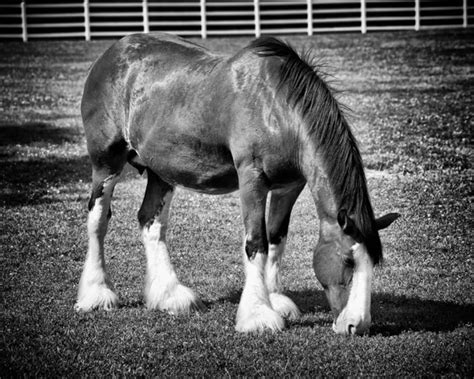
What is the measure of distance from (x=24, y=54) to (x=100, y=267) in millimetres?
24379

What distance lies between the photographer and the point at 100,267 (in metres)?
7.68

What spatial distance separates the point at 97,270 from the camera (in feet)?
25.1

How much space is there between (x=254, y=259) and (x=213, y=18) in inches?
1302

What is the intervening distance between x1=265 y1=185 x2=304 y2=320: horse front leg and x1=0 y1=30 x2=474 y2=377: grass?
0.21 metres

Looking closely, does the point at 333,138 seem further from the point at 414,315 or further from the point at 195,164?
the point at 414,315

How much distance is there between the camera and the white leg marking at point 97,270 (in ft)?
24.1

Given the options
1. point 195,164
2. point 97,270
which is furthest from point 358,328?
point 97,270

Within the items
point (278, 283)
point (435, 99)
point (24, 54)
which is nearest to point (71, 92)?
point (24, 54)

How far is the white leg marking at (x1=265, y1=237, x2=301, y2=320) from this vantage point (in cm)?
695

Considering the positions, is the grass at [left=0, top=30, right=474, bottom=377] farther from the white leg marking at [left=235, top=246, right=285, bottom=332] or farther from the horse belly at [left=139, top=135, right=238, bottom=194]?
the horse belly at [left=139, top=135, right=238, bottom=194]

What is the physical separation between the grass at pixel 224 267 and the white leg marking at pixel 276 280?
6.7 inches

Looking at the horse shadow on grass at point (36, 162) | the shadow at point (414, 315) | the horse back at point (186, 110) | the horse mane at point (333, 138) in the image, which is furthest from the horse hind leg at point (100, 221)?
the horse shadow on grass at point (36, 162)

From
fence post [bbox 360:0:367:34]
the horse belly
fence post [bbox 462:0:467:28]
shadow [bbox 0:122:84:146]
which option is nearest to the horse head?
the horse belly

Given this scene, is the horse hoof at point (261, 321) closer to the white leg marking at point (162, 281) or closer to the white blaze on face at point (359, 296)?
the white blaze on face at point (359, 296)
